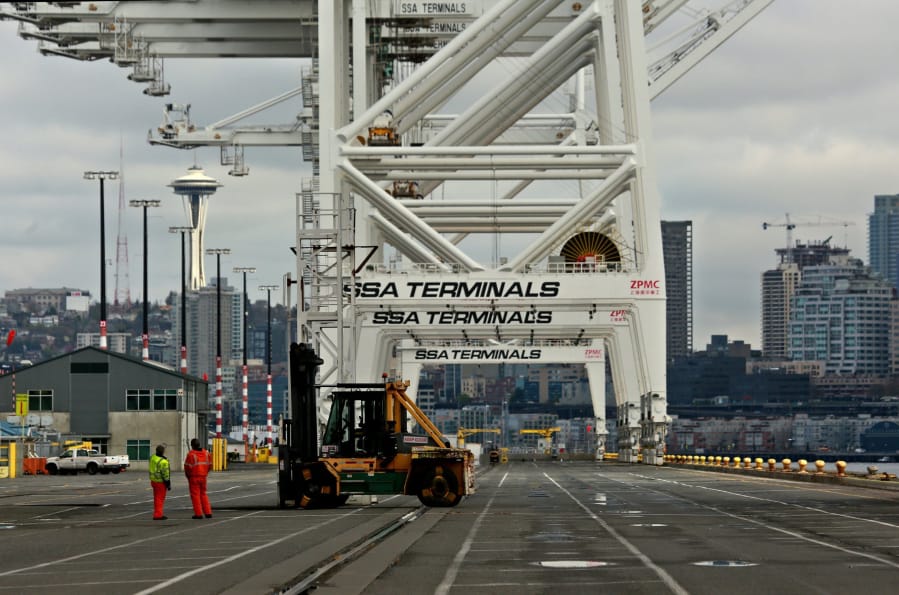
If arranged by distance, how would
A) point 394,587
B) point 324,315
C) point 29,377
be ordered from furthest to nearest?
point 29,377, point 324,315, point 394,587

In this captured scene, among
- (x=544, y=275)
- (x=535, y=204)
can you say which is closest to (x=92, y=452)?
(x=535, y=204)

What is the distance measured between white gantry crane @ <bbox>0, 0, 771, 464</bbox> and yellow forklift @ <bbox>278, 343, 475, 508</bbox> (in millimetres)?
9235

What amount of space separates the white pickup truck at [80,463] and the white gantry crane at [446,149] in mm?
14347

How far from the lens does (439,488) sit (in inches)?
1375

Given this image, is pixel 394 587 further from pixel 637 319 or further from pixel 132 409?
pixel 132 409

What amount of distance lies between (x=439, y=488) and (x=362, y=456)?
5.73 ft

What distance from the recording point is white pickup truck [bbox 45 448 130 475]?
264ft

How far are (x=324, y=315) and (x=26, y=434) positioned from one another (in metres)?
44.1

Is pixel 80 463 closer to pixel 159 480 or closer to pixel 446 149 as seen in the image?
pixel 446 149

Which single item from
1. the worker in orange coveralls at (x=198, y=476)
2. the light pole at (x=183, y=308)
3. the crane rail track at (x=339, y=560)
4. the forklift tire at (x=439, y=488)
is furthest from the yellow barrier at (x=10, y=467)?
the crane rail track at (x=339, y=560)

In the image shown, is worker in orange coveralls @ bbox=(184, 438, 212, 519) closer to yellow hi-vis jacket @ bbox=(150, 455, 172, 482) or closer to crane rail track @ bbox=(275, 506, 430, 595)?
yellow hi-vis jacket @ bbox=(150, 455, 172, 482)

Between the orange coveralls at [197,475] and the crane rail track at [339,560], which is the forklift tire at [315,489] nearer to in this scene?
the orange coveralls at [197,475]

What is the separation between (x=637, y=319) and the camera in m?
63.1

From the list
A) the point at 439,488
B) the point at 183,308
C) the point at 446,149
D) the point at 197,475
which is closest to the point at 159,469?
the point at 197,475
